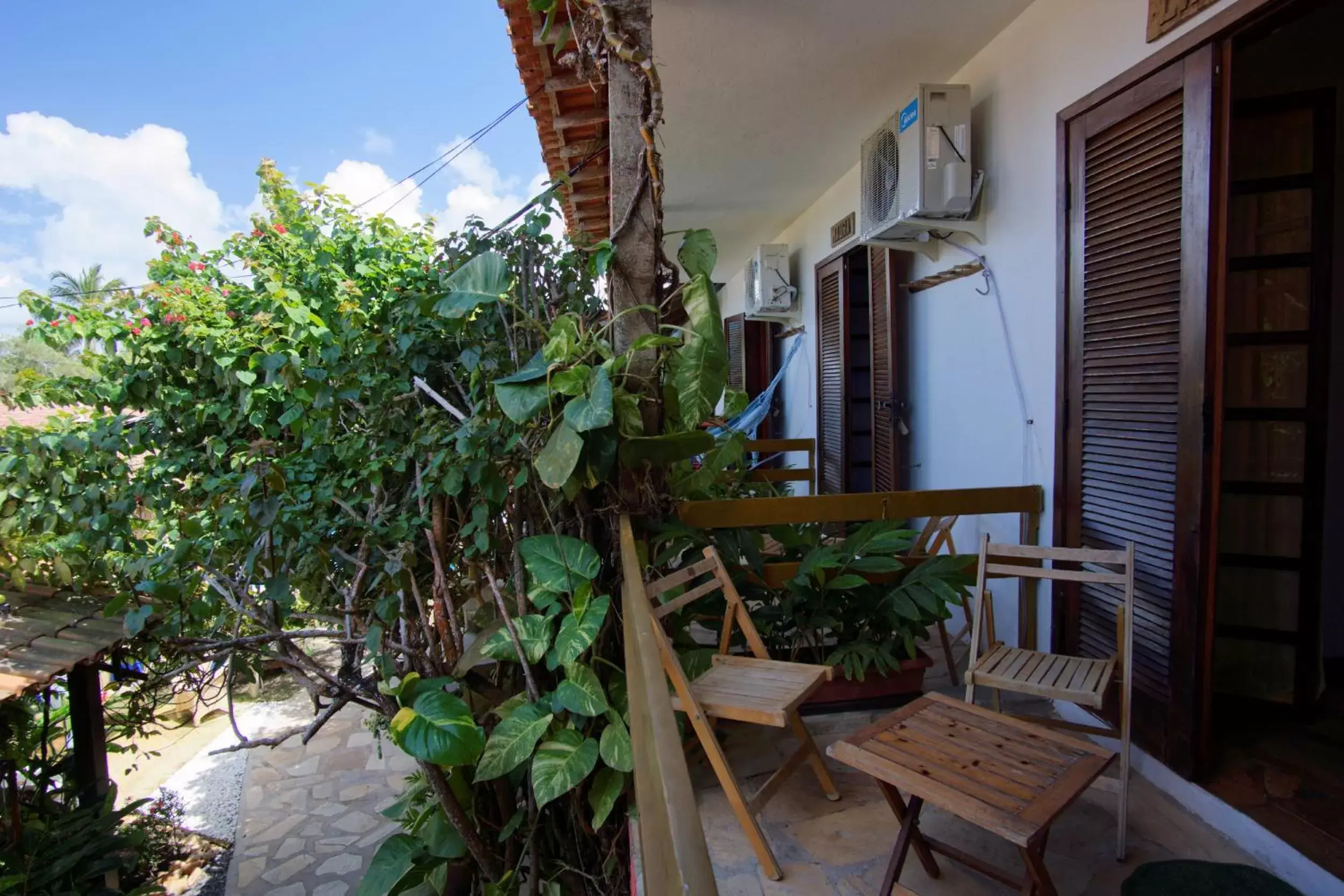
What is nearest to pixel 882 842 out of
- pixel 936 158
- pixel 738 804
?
pixel 738 804

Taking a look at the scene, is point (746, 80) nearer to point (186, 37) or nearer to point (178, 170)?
point (186, 37)

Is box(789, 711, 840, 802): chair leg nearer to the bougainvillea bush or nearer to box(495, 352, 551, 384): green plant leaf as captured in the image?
the bougainvillea bush

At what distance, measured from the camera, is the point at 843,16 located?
9.20 feet

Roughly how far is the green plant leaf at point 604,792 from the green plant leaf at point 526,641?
43 centimetres

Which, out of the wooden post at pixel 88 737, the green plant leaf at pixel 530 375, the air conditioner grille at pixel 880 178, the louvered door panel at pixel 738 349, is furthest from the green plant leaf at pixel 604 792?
the louvered door panel at pixel 738 349

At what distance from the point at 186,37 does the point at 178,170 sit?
65029 mm

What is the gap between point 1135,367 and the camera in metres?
2.13

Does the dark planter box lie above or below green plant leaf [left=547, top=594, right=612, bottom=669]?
below

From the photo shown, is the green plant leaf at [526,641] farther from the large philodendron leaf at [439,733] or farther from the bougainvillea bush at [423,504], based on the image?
the large philodendron leaf at [439,733]

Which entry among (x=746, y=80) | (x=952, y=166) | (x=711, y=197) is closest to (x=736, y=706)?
(x=952, y=166)

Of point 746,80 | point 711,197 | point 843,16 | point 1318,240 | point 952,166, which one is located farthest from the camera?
point 711,197

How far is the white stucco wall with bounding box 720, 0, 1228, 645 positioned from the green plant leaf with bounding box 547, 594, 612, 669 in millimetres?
1722

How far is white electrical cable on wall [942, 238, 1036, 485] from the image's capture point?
9.25 ft

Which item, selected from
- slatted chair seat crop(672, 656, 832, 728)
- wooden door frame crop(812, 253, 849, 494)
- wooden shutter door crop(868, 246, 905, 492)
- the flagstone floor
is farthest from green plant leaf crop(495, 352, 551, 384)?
wooden door frame crop(812, 253, 849, 494)
